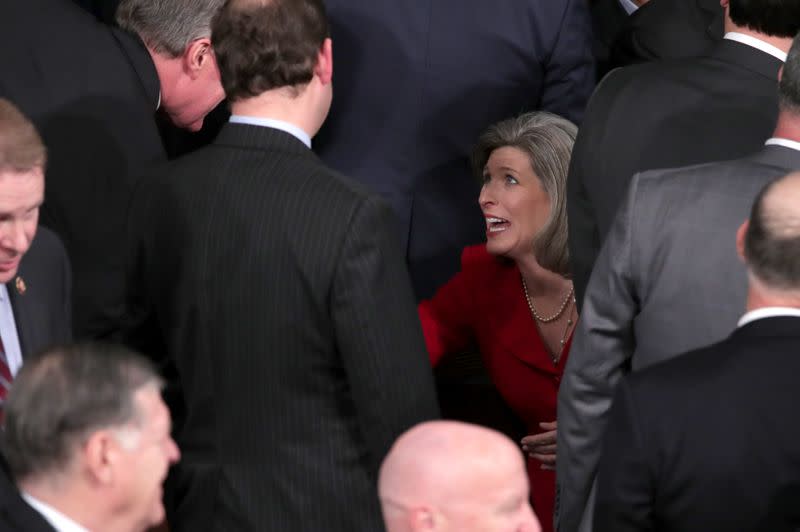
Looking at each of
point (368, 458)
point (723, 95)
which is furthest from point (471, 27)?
point (368, 458)

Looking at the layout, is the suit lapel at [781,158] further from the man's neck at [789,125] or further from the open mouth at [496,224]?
the open mouth at [496,224]

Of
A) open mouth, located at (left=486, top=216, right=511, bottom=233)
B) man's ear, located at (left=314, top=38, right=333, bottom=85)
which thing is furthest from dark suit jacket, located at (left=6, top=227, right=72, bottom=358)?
open mouth, located at (left=486, top=216, right=511, bottom=233)

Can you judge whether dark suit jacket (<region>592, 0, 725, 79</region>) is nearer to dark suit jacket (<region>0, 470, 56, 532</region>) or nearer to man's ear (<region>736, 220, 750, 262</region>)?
man's ear (<region>736, 220, 750, 262</region>)

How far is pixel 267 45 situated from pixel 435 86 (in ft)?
3.98

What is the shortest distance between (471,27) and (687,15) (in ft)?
2.04

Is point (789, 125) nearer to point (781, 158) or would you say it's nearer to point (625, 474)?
point (781, 158)

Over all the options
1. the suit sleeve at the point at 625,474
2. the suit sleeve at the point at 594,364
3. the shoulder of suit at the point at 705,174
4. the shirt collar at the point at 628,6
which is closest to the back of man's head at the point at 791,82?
the shoulder of suit at the point at 705,174

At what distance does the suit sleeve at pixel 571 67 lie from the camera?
3.97m

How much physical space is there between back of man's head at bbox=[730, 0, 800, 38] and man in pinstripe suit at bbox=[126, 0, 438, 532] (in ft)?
3.26

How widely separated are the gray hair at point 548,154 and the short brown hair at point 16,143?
1.53 metres

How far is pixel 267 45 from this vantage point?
2.77 metres

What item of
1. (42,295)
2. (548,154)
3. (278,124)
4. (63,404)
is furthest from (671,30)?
(63,404)

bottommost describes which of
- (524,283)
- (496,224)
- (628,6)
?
(524,283)

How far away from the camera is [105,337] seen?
3.30 metres
